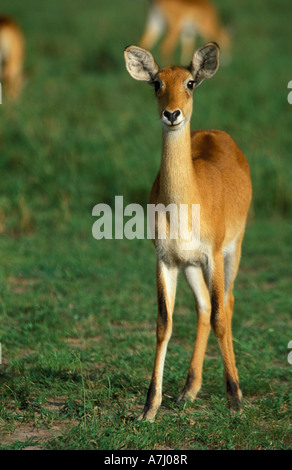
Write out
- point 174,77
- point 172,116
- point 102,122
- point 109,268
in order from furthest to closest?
point 102,122 < point 109,268 < point 174,77 < point 172,116

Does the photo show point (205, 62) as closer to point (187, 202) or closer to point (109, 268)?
point (187, 202)

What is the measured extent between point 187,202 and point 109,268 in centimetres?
255

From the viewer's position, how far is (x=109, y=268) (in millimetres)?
6316

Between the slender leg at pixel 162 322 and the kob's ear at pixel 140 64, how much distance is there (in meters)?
0.90

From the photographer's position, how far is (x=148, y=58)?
3953mm

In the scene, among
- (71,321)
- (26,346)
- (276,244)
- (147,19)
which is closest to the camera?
(26,346)

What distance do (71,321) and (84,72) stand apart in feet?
23.8

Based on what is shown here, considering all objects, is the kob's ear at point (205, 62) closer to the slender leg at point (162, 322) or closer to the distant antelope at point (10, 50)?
the slender leg at point (162, 322)

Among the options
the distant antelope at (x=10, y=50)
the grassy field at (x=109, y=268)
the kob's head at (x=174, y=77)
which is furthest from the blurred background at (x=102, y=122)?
the kob's head at (x=174, y=77)

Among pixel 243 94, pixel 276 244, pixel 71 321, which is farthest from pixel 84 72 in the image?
pixel 71 321

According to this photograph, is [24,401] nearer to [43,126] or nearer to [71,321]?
[71,321]

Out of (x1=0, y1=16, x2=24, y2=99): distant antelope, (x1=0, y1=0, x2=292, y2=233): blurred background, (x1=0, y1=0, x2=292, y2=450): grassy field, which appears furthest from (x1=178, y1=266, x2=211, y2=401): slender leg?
(x1=0, y1=16, x2=24, y2=99): distant antelope

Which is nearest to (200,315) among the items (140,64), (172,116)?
(172,116)

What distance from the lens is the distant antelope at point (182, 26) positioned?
1395 cm
